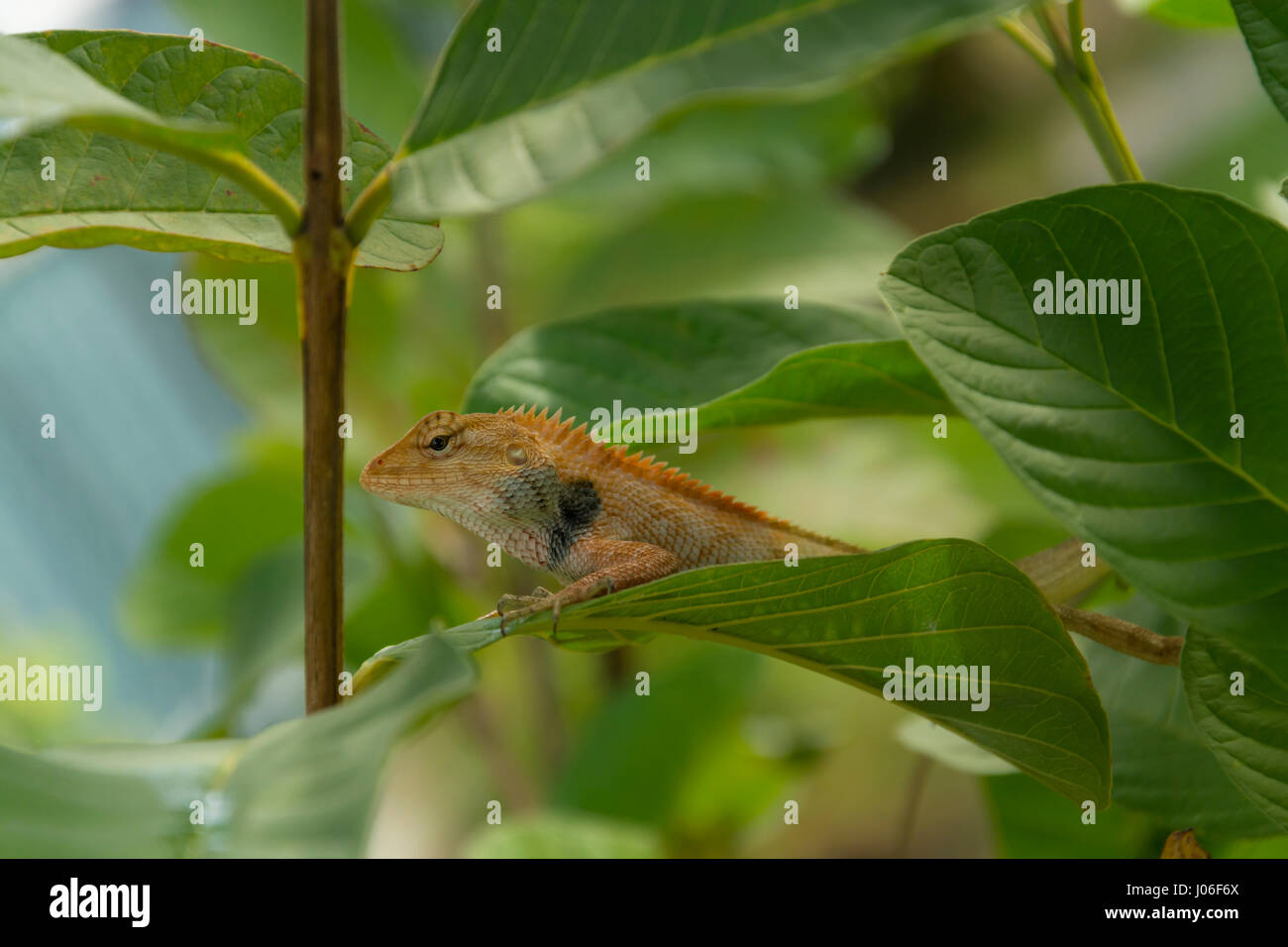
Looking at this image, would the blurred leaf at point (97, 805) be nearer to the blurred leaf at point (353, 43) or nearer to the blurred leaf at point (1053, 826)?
the blurred leaf at point (1053, 826)

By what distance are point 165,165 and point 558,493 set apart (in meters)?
0.54

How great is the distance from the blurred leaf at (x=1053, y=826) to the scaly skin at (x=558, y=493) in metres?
0.35

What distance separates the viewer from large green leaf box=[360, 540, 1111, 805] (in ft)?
2.32

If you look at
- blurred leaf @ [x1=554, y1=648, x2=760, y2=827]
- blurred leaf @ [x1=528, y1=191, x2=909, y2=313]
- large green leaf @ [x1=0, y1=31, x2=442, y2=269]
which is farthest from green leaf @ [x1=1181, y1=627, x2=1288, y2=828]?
blurred leaf @ [x1=528, y1=191, x2=909, y2=313]

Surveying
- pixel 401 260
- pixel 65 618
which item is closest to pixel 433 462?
pixel 401 260

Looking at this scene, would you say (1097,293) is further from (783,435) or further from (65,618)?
(65,618)

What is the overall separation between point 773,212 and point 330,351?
1.53 meters

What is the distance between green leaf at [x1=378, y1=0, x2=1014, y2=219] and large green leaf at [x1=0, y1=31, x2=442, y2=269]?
11 cm

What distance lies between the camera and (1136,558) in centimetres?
65

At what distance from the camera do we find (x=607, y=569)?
1.01 metres

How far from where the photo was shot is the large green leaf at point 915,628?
0.71 m

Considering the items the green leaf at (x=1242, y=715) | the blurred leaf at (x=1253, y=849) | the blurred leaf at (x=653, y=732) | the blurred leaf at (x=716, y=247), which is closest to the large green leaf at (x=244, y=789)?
the green leaf at (x=1242, y=715)

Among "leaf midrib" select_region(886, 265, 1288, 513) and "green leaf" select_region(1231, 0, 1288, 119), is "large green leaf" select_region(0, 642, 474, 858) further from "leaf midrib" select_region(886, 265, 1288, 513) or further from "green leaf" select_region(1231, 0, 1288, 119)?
"green leaf" select_region(1231, 0, 1288, 119)

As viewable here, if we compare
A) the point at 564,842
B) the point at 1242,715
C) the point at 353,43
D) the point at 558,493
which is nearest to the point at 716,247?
the point at 353,43
